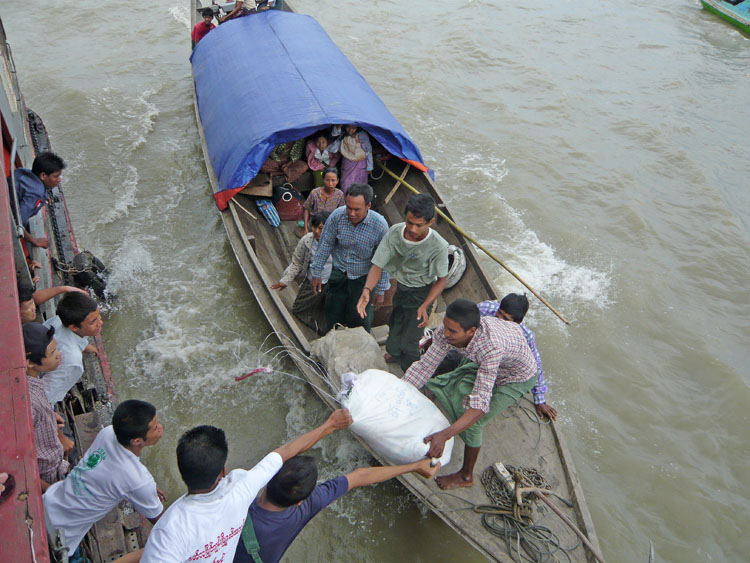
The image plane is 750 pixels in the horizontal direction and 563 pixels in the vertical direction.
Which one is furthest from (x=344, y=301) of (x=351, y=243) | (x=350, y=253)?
(x=351, y=243)

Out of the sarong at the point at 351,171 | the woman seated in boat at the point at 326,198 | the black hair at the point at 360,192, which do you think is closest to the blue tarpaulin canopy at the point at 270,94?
the sarong at the point at 351,171

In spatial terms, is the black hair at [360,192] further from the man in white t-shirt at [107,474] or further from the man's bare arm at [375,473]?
the man in white t-shirt at [107,474]

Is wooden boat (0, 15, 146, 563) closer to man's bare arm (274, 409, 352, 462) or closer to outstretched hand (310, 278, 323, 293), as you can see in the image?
man's bare arm (274, 409, 352, 462)

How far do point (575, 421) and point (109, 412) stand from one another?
3.98m

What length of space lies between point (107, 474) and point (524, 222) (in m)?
6.36

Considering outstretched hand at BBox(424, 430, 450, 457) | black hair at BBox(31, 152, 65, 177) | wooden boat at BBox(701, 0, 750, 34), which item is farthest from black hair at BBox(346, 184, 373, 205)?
wooden boat at BBox(701, 0, 750, 34)

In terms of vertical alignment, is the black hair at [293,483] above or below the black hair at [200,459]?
below

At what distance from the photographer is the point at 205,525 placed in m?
2.04

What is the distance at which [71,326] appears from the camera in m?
3.02

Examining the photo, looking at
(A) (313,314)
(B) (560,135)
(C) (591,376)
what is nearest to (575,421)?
(C) (591,376)

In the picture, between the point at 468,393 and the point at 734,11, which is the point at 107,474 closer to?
the point at 468,393

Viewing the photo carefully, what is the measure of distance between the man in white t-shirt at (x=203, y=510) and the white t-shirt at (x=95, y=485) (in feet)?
1.57

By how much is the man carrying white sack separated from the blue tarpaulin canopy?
9.83ft

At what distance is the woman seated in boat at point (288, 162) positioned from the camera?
6121mm
